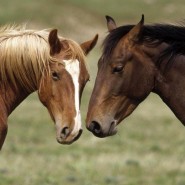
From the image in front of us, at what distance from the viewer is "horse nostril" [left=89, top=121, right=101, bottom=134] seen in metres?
8.06

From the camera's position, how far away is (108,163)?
45.4ft

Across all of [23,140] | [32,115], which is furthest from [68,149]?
[32,115]

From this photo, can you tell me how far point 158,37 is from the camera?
8219 mm

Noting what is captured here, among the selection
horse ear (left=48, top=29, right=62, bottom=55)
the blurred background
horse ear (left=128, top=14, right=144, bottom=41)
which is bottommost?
the blurred background

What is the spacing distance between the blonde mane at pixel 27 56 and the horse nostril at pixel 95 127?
2.48ft

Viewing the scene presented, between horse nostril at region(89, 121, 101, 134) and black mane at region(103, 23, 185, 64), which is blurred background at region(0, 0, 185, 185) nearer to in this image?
black mane at region(103, 23, 185, 64)

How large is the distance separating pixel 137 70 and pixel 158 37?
0.44 metres

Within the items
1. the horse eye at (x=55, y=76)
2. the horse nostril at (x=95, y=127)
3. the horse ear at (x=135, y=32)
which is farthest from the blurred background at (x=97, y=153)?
the horse nostril at (x=95, y=127)

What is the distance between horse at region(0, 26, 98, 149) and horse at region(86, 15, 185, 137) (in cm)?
26

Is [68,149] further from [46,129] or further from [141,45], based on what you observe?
[141,45]

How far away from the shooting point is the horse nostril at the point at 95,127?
8062 millimetres

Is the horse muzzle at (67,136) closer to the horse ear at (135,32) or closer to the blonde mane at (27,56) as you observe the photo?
the blonde mane at (27,56)

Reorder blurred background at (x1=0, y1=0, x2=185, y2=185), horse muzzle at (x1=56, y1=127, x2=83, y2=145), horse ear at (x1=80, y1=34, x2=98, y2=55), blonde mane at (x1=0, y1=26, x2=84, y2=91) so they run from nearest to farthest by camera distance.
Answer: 1. horse muzzle at (x1=56, y1=127, x2=83, y2=145)
2. blonde mane at (x1=0, y1=26, x2=84, y2=91)
3. horse ear at (x1=80, y1=34, x2=98, y2=55)
4. blurred background at (x1=0, y1=0, x2=185, y2=185)

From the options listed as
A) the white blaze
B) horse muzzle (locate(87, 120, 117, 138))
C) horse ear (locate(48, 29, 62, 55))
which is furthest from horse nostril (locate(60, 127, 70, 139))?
horse ear (locate(48, 29, 62, 55))
